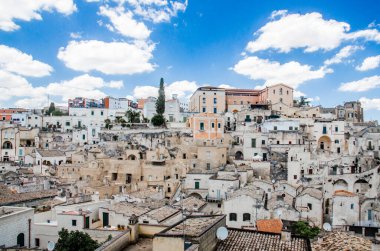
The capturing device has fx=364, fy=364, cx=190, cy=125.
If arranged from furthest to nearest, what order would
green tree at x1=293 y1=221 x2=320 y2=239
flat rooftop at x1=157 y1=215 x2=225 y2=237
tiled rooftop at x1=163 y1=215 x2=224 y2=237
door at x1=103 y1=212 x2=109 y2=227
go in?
door at x1=103 y1=212 x2=109 y2=227 → green tree at x1=293 y1=221 x2=320 y2=239 → tiled rooftop at x1=163 y1=215 x2=224 y2=237 → flat rooftop at x1=157 y1=215 x2=225 y2=237

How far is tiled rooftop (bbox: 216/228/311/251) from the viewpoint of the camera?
11.2 metres

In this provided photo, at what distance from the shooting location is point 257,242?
11656mm

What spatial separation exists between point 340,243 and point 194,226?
1043 cm

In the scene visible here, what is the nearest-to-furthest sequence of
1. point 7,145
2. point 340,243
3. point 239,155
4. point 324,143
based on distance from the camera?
point 340,243 < point 239,155 < point 324,143 < point 7,145

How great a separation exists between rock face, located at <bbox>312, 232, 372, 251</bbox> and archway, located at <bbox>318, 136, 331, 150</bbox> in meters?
30.7

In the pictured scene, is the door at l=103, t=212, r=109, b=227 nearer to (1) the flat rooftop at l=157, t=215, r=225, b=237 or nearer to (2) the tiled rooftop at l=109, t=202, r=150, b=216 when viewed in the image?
(2) the tiled rooftop at l=109, t=202, r=150, b=216

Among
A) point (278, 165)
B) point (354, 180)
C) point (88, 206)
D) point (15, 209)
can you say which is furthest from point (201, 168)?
point (15, 209)

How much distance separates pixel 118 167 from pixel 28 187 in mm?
12886

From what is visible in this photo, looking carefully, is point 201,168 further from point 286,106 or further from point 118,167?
point 286,106

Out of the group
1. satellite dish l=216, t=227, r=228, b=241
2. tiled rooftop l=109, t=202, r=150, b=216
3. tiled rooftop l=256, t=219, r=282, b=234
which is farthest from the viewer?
tiled rooftop l=109, t=202, r=150, b=216

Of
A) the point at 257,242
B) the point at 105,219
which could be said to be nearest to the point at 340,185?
the point at 105,219

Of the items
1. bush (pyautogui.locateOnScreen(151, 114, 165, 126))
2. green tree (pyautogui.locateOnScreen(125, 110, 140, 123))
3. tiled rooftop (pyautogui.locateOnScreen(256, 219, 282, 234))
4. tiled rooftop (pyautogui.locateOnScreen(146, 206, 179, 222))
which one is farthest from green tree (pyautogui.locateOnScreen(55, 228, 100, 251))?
green tree (pyautogui.locateOnScreen(125, 110, 140, 123))

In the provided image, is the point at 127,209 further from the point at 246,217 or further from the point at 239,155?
the point at 239,155

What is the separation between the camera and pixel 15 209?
20.4 meters
